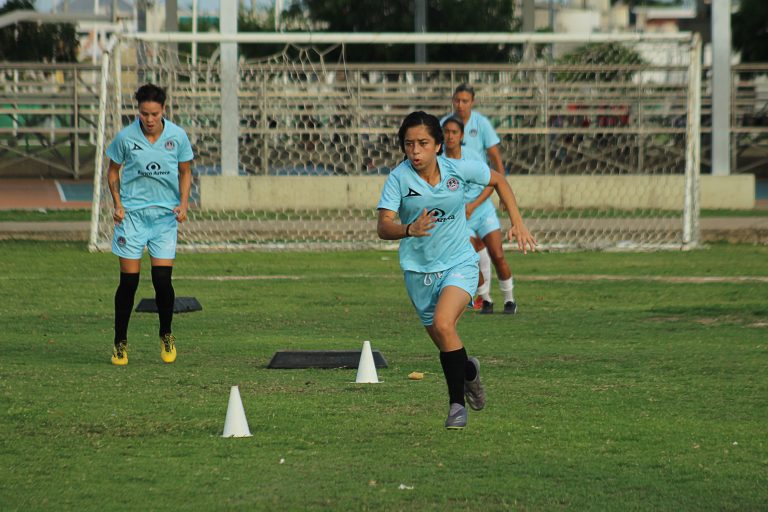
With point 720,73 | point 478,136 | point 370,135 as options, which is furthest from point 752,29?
point 478,136

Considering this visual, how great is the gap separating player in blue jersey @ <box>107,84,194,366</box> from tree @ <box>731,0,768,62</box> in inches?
1289

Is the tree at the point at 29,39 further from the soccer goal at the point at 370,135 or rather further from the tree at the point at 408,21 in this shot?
the soccer goal at the point at 370,135

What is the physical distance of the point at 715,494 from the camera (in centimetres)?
617

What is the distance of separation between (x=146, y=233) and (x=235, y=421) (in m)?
3.35

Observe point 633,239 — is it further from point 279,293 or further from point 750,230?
point 279,293

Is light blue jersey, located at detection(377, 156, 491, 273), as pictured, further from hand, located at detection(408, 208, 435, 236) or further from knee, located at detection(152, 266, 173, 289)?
knee, located at detection(152, 266, 173, 289)

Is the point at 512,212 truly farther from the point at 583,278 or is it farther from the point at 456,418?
the point at 583,278

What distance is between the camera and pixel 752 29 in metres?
41.2

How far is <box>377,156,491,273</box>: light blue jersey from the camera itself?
7793 millimetres

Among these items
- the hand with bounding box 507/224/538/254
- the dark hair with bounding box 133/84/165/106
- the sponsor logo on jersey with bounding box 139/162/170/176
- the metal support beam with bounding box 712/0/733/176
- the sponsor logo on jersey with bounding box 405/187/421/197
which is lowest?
the hand with bounding box 507/224/538/254

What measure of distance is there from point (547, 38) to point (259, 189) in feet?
16.8

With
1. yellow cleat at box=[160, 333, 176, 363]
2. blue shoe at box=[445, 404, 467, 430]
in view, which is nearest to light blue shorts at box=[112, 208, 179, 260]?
yellow cleat at box=[160, 333, 176, 363]

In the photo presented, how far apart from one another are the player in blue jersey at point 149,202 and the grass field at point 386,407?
0.59 m

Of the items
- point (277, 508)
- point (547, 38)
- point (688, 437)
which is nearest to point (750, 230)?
point (547, 38)
